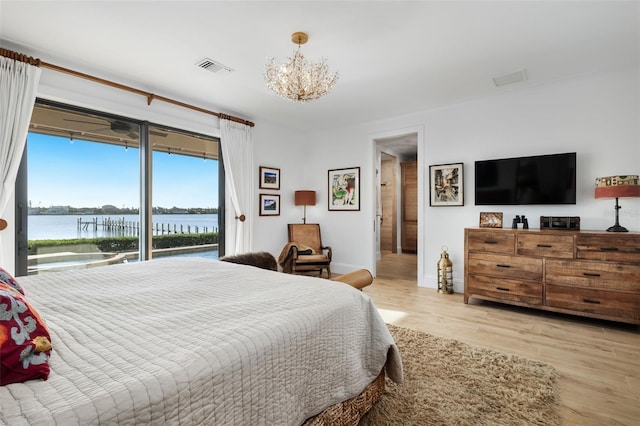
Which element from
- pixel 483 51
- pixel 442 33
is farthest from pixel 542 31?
pixel 442 33

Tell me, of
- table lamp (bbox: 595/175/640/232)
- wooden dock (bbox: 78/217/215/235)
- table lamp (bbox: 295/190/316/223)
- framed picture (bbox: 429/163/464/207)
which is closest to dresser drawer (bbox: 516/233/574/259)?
table lamp (bbox: 595/175/640/232)

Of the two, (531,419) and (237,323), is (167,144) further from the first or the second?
(531,419)

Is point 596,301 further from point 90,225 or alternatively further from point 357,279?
point 90,225

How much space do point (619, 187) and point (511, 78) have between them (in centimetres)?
158

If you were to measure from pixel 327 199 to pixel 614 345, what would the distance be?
13.8 ft

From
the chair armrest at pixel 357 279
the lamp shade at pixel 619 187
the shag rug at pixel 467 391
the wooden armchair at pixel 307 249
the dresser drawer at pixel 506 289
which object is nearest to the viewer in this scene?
the shag rug at pixel 467 391

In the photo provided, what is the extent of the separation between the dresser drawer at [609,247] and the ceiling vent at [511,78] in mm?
1841

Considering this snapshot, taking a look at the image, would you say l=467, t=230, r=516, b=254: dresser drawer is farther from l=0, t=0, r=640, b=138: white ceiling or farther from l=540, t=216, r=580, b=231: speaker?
l=0, t=0, r=640, b=138: white ceiling

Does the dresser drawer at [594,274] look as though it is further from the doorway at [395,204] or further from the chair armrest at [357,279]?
the doorway at [395,204]

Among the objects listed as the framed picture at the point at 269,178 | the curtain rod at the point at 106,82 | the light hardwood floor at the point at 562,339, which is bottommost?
the light hardwood floor at the point at 562,339

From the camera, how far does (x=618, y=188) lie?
297cm

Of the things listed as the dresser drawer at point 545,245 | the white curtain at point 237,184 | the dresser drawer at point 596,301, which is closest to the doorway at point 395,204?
the white curtain at point 237,184

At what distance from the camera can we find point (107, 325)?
1.11 m

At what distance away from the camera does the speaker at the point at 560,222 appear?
10.9ft
